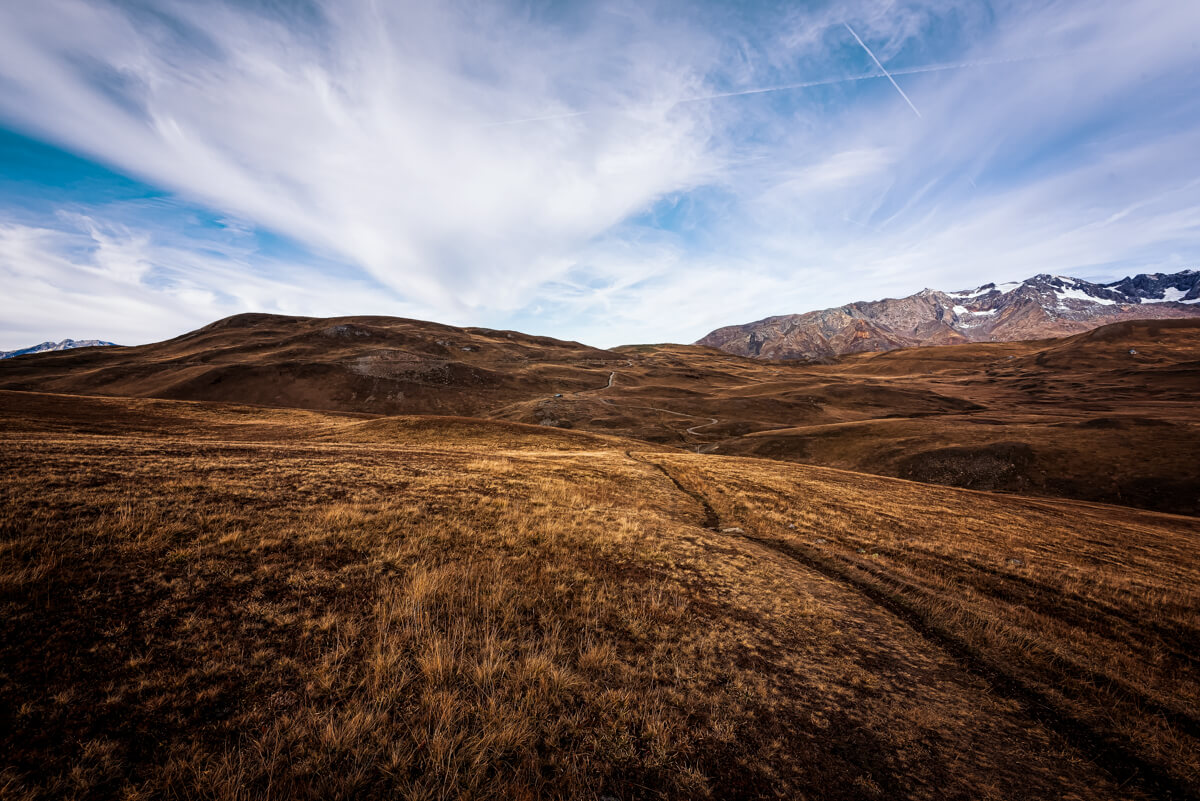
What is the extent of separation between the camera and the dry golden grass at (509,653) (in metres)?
4.54

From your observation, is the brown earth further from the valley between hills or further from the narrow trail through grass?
the narrow trail through grass

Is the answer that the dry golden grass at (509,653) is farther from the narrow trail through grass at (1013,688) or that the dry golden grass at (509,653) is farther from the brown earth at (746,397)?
the brown earth at (746,397)

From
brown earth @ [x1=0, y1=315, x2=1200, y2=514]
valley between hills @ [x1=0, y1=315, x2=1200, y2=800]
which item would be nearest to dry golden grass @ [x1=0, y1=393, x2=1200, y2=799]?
valley between hills @ [x1=0, y1=315, x2=1200, y2=800]

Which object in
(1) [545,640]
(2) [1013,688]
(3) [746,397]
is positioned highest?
(3) [746,397]

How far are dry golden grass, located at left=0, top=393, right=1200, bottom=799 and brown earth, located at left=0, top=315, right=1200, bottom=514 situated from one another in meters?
49.7

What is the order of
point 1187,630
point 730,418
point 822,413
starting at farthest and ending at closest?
point 822,413, point 730,418, point 1187,630

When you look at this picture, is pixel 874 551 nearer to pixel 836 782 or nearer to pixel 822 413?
pixel 836 782

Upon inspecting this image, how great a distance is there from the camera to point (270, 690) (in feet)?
17.1

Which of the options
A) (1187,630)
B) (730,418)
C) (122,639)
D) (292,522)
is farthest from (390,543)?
(730,418)

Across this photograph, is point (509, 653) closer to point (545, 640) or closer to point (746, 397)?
point (545, 640)

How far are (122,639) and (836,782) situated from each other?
9697 millimetres

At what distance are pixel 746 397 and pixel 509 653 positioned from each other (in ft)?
343

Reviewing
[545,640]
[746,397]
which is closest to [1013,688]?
[545,640]

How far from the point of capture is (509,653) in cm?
666
